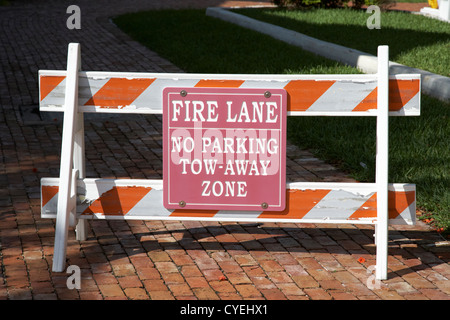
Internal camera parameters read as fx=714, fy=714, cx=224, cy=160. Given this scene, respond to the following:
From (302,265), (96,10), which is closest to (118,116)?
(302,265)

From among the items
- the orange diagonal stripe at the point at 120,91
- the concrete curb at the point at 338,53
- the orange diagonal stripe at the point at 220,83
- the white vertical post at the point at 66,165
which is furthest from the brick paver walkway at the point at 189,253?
the concrete curb at the point at 338,53

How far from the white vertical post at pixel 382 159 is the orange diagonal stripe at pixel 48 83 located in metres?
2.10

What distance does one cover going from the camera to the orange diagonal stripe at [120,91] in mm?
4707

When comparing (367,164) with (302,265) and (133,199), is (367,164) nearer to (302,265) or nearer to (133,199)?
(302,265)

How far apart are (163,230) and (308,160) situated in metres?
2.38

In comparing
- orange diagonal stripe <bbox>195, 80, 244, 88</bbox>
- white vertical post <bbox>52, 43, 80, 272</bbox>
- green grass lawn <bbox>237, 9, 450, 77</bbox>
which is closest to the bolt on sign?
orange diagonal stripe <bbox>195, 80, 244, 88</bbox>

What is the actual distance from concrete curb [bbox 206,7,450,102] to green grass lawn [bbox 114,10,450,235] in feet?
1.01

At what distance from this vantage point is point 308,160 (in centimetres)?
743

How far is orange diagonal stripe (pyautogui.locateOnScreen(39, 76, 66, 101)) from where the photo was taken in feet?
15.7

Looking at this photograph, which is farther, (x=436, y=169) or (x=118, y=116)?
(x=118, y=116)

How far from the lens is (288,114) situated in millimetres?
4684

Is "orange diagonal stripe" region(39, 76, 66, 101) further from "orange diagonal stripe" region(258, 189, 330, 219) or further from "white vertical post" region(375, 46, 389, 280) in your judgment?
"white vertical post" region(375, 46, 389, 280)

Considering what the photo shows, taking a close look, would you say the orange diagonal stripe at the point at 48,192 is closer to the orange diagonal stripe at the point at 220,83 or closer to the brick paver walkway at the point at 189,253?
the brick paver walkway at the point at 189,253

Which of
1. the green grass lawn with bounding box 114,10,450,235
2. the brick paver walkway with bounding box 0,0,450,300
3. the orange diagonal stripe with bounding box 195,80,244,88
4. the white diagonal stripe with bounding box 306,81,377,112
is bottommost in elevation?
the brick paver walkway with bounding box 0,0,450,300
